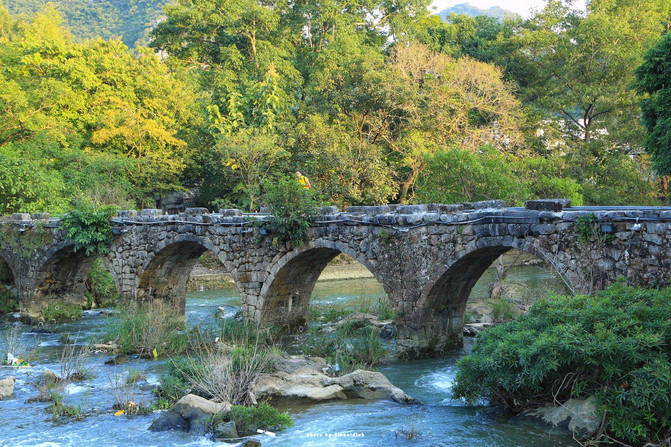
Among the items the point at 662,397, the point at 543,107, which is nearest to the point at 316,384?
the point at 662,397

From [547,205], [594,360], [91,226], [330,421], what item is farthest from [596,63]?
[330,421]

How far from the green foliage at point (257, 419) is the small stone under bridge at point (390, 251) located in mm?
4176

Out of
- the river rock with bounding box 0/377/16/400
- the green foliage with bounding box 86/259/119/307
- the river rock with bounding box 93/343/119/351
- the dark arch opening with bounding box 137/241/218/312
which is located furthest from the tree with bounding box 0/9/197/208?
the river rock with bounding box 0/377/16/400

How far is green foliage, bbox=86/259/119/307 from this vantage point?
21453 millimetres

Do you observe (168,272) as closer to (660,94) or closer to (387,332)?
(387,332)

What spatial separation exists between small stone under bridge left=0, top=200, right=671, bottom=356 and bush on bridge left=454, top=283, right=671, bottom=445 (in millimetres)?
1162

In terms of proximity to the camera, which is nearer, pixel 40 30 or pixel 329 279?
pixel 329 279

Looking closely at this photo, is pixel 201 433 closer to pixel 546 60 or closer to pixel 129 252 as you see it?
pixel 129 252

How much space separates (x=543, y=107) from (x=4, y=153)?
21450mm

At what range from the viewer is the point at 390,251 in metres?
12.3

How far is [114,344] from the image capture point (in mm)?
13961

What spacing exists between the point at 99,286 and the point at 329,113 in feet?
38.9

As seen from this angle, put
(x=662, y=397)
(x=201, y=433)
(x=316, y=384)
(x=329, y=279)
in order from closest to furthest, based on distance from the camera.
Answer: (x=662, y=397) → (x=201, y=433) → (x=316, y=384) → (x=329, y=279)

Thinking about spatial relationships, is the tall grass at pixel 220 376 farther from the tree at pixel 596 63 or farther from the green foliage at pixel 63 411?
the tree at pixel 596 63
